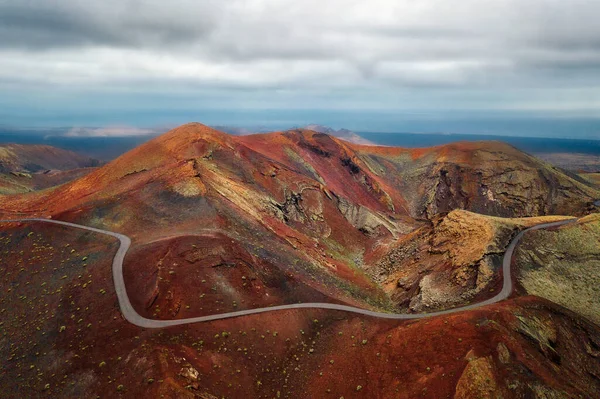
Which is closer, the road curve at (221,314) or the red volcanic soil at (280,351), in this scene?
the red volcanic soil at (280,351)

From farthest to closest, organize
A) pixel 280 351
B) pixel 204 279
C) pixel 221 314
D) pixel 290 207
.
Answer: pixel 290 207 → pixel 204 279 → pixel 221 314 → pixel 280 351

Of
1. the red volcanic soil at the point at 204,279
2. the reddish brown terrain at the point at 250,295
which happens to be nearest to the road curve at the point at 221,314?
the red volcanic soil at the point at 204,279

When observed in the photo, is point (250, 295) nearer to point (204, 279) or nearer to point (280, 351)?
point (204, 279)

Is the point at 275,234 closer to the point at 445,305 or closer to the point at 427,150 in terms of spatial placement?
the point at 445,305

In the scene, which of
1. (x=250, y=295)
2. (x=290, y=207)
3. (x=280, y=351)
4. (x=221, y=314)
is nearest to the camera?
(x=280, y=351)

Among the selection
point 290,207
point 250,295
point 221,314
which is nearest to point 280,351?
point 221,314

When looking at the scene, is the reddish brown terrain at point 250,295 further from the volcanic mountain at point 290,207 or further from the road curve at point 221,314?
the road curve at point 221,314

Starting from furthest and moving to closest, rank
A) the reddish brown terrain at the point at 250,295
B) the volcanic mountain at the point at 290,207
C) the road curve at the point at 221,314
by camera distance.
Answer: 1. the volcanic mountain at the point at 290,207
2. the road curve at the point at 221,314
3. the reddish brown terrain at the point at 250,295

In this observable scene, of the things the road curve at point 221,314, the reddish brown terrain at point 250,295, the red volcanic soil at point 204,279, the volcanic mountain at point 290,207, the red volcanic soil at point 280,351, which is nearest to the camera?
the red volcanic soil at point 280,351

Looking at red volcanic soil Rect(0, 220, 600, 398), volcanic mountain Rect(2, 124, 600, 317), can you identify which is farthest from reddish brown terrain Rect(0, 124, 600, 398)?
volcanic mountain Rect(2, 124, 600, 317)
